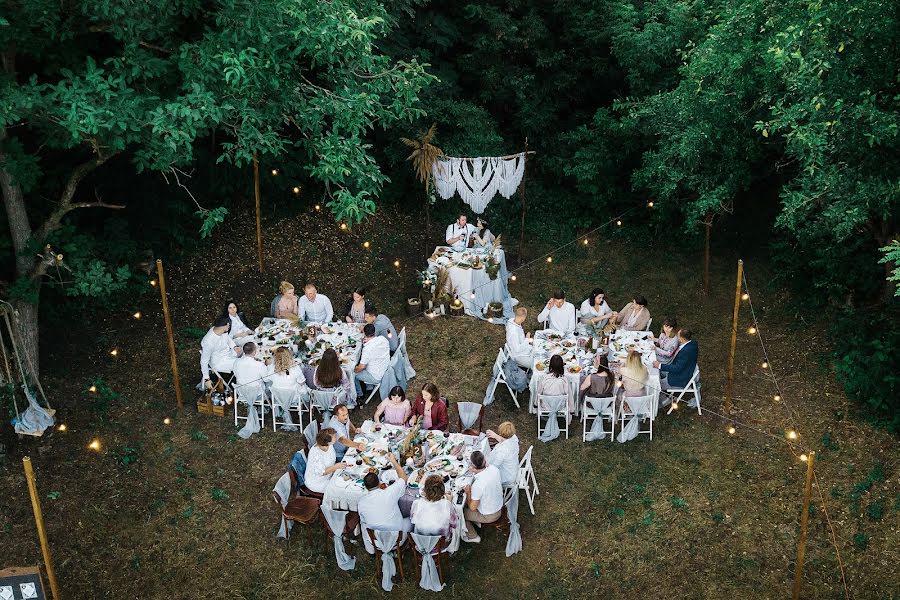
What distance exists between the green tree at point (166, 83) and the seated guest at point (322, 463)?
8.99 ft

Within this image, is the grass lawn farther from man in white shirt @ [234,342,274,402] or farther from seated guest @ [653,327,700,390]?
man in white shirt @ [234,342,274,402]

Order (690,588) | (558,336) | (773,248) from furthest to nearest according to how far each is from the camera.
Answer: (773,248) < (558,336) < (690,588)

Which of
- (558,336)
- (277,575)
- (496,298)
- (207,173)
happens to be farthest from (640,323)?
(207,173)

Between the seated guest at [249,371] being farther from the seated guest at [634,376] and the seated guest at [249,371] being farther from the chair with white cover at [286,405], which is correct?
the seated guest at [634,376]

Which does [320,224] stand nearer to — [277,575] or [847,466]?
[277,575]

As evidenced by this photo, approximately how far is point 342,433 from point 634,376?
3548 millimetres

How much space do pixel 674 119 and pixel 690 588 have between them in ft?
24.4

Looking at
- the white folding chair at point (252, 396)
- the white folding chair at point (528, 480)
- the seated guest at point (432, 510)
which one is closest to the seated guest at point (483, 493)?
the seated guest at point (432, 510)

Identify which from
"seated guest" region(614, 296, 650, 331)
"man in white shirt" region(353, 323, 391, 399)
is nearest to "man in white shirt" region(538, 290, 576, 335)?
"seated guest" region(614, 296, 650, 331)

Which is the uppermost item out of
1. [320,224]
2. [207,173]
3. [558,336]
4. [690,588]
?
[207,173]

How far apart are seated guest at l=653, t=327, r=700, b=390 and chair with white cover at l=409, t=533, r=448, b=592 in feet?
12.8

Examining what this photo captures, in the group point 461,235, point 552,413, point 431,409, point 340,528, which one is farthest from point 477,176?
point 340,528

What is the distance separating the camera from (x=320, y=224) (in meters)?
15.0

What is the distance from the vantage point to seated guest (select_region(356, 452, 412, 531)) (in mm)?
7574
